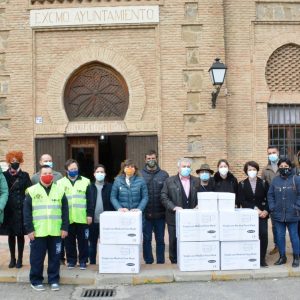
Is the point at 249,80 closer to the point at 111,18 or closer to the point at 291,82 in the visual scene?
the point at 291,82

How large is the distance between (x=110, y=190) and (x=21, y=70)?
6.28 meters

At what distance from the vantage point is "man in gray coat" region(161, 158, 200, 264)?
7801 mm

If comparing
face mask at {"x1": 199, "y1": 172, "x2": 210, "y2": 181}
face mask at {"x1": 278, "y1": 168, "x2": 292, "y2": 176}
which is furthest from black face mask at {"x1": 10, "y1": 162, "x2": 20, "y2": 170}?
face mask at {"x1": 278, "y1": 168, "x2": 292, "y2": 176}

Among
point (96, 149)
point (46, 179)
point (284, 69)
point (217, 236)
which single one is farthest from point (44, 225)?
point (284, 69)

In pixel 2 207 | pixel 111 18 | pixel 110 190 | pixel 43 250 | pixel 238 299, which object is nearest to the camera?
pixel 238 299

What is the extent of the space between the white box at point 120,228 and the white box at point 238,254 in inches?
56.6

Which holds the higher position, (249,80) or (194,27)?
(194,27)

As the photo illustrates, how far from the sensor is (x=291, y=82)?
13.3 m

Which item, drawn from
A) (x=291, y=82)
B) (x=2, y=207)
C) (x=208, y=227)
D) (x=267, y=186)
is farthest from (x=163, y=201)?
(x=291, y=82)

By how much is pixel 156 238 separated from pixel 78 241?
1391mm

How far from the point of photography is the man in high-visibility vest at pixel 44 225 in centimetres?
681

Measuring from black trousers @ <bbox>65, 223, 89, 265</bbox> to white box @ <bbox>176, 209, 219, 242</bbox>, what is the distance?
1.56 metres

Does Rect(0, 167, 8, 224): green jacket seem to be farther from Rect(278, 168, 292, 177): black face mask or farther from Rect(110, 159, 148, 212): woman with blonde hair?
Rect(278, 168, 292, 177): black face mask

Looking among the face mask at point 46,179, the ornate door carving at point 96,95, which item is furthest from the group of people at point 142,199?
the ornate door carving at point 96,95
